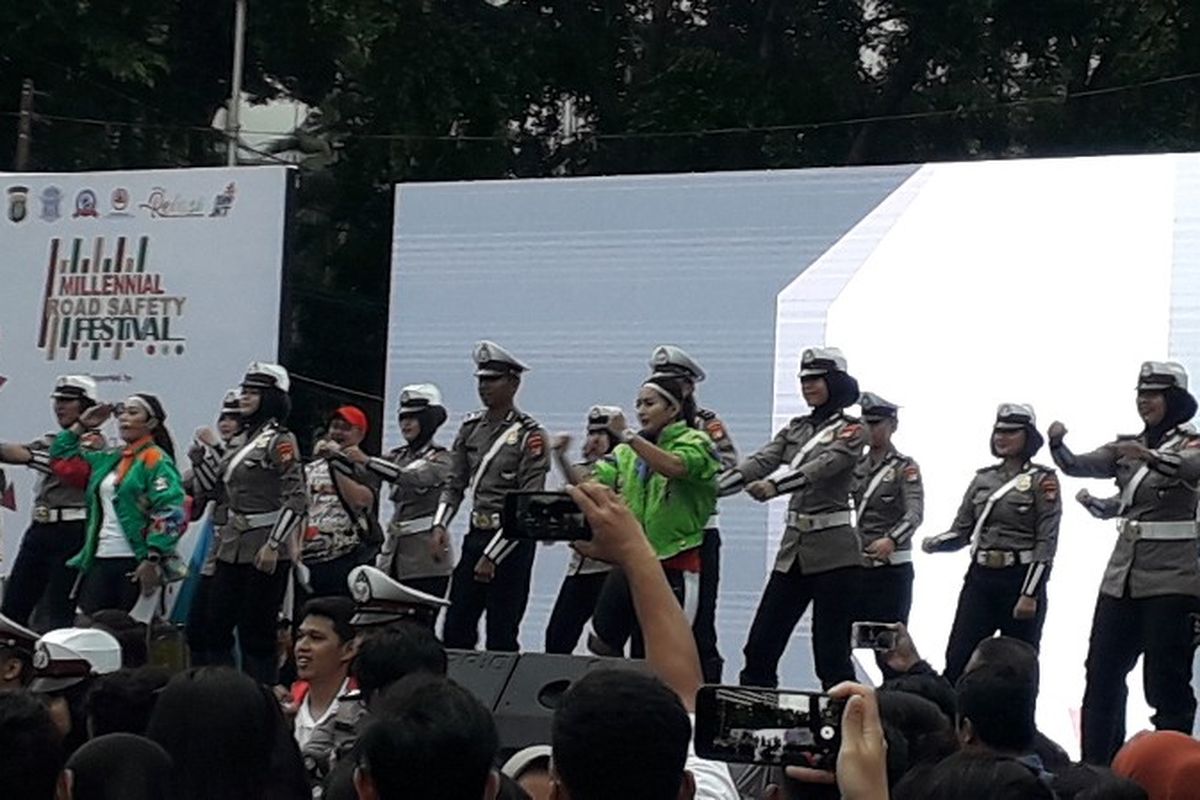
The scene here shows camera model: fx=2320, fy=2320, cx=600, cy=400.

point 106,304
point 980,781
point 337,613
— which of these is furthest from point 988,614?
point 980,781

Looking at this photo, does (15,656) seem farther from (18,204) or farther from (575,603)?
(18,204)

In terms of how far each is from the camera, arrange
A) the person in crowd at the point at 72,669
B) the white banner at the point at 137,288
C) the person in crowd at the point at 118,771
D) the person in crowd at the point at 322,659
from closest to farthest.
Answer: the person in crowd at the point at 118,771 < the person in crowd at the point at 72,669 < the person in crowd at the point at 322,659 < the white banner at the point at 137,288

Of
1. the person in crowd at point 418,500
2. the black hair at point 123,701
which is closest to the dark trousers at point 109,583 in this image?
the person in crowd at point 418,500

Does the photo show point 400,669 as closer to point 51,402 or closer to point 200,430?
point 200,430

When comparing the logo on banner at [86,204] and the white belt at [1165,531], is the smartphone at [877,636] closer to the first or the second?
the white belt at [1165,531]

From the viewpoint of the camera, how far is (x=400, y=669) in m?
5.23

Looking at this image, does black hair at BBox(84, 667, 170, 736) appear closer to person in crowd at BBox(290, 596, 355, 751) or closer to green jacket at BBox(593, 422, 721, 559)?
person in crowd at BBox(290, 596, 355, 751)

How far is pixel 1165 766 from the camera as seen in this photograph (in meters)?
3.99

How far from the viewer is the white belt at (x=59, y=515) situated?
1112 centimetres

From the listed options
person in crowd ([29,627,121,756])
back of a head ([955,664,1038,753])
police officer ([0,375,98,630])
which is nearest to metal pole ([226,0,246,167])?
police officer ([0,375,98,630])

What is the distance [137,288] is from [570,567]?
13.4ft

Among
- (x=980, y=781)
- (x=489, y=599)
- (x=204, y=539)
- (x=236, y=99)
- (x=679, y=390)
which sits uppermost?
(x=236, y=99)

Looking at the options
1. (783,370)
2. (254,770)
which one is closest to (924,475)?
(783,370)

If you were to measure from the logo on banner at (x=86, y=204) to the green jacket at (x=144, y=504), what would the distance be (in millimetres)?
3085
